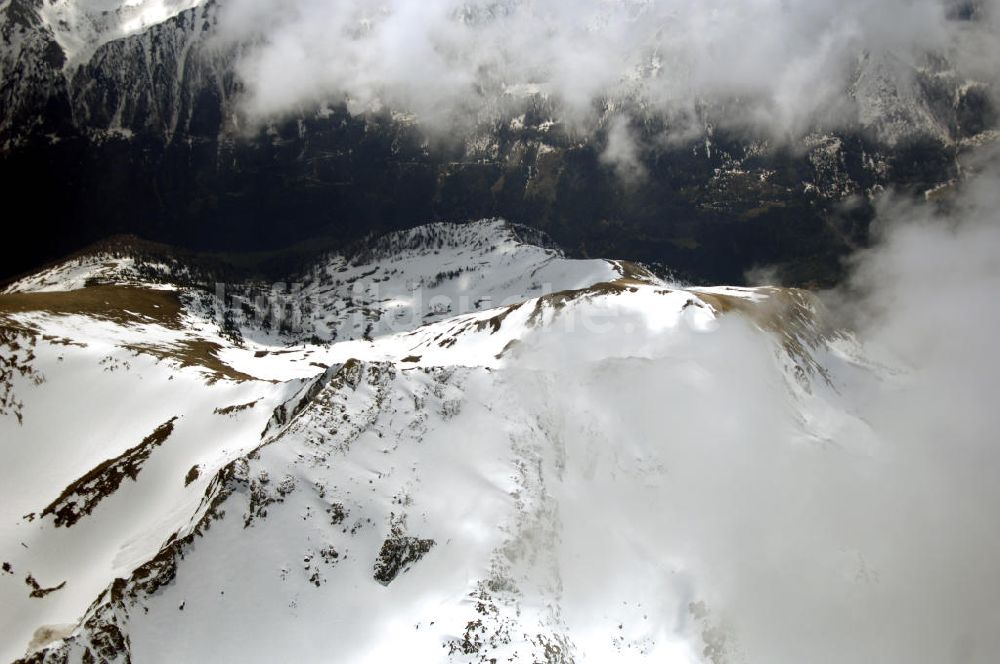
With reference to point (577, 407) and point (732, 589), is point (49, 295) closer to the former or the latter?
point (577, 407)

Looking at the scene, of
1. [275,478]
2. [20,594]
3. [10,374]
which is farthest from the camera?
[10,374]

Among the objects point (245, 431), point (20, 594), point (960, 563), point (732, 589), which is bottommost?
point (960, 563)

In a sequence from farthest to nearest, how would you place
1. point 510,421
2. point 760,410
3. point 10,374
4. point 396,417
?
point 10,374 → point 760,410 → point 510,421 → point 396,417

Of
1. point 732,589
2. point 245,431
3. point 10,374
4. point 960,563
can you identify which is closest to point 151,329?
point 10,374

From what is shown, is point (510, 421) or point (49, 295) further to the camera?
point (49, 295)

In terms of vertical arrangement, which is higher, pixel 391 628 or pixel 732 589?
pixel 391 628

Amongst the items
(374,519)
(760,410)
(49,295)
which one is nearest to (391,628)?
(374,519)
